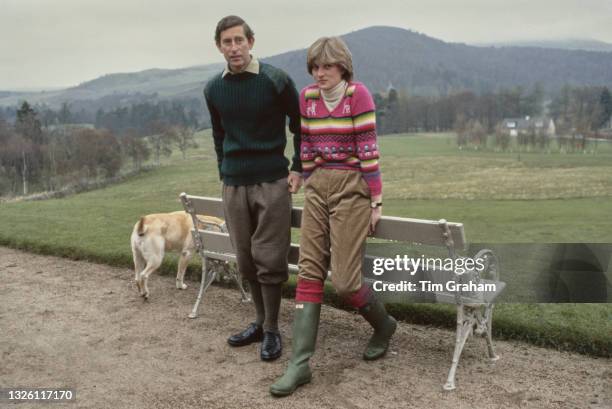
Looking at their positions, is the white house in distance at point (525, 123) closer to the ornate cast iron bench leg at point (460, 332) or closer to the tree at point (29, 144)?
the tree at point (29, 144)

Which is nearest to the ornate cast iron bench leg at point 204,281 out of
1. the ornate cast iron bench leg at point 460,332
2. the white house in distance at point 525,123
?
the ornate cast iron bench leg at point 460,332

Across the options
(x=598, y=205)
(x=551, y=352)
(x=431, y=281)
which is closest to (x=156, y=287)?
(x=431, y=281)

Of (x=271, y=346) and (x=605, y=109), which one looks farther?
(x=605, y=109)

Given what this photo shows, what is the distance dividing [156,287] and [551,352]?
456 centimetres

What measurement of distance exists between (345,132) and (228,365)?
2130mm

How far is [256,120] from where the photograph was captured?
4945mm

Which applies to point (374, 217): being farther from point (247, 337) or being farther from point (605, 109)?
point (605, 109)

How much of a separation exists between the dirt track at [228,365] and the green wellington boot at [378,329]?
94 millimetres

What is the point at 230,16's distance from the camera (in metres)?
4.81

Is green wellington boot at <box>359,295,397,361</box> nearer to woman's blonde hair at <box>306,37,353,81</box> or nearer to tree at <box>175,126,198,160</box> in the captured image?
woman's blonde hair at <box>306,37,353,81</box>

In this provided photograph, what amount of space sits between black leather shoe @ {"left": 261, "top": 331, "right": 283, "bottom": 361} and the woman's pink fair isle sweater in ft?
5.07

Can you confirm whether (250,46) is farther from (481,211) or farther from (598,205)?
(598,205)

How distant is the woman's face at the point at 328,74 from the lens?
443cm

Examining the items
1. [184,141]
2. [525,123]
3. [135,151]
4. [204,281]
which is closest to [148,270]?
[204,281]
